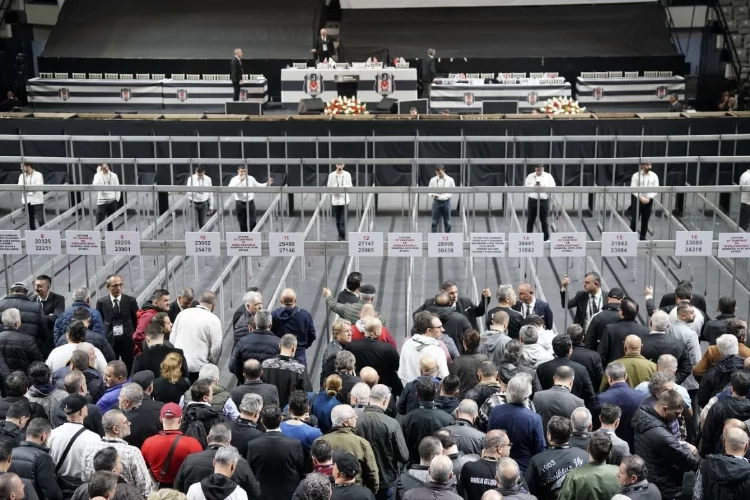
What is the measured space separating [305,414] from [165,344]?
8.50 feet

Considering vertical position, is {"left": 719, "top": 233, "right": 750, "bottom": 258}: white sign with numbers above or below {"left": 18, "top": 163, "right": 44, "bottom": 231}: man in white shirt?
above

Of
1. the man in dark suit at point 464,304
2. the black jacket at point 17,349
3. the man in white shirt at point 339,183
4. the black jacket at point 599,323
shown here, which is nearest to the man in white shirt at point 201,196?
the man in white shirt at point 339,183

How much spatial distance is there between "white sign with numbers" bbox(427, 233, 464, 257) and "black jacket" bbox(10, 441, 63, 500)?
5961 mm

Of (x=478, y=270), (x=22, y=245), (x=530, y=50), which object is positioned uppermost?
(x=530, y=50)

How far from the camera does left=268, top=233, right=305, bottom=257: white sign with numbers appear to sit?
12.6 metres

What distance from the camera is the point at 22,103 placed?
34.2 metres

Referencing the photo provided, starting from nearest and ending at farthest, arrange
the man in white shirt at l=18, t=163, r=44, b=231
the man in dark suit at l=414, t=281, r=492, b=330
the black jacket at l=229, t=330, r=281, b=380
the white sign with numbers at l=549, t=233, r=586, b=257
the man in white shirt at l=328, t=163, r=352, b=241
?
the black jacket at l=229, t=330, r=281, b=380 < the man in dark suit at l=414, t=281, r=492, b=330 < the white sign with numbers at l=549, t=233, r=586, b=257 < the man in white shirt at l=328, t=163, r=352, b=241 < the man in white shirt at l=18, t=163, r=44, b=231

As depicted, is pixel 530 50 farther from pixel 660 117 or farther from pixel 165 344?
pixel 165 344

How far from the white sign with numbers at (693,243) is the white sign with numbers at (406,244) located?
3.31 m

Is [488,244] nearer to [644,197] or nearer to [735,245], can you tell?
[735,245]

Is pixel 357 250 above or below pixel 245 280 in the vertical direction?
above

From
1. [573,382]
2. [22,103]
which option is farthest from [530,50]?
[573,382]

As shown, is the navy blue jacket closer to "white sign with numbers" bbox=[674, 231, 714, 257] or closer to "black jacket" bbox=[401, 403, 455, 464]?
"black jacket" bbox=[401, 403, 455, 464]

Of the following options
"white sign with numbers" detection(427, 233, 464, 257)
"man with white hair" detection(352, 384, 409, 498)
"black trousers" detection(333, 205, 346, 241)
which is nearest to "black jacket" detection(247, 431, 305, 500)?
"man with white hair" detection(352, 384, 409, 498)
